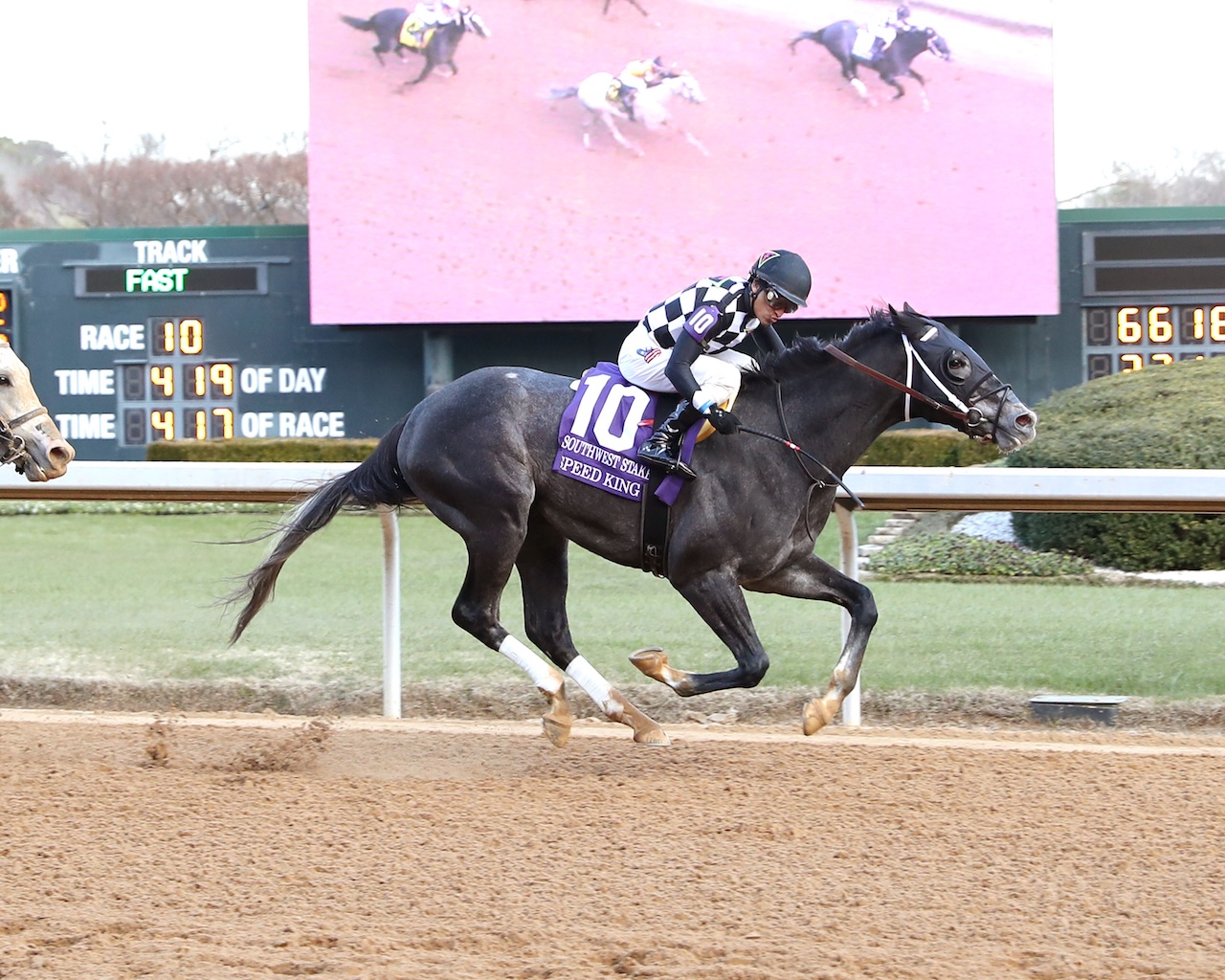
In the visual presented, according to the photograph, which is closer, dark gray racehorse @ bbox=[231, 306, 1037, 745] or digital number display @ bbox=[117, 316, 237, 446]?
dark gray racehorse @ bbox=[231, 306, 1037, 745]

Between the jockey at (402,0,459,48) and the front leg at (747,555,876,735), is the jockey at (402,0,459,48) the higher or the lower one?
the higher one

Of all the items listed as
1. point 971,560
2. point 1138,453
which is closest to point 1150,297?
point 1138,453

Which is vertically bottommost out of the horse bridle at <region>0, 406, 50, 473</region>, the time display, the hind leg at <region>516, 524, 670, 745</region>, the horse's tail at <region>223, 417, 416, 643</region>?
the hind leg at <region>516, 524, 670, 745</region>

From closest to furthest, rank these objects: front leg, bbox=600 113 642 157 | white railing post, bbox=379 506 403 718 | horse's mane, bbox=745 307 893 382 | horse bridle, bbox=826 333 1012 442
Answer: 1. horse bridle, bbox=826 333 1012 442
2. horse's mane, bbox=745 307 893 382
3. white railing post, bbox=379 506 403 718
4. front leg, bbox=600 113 642 157

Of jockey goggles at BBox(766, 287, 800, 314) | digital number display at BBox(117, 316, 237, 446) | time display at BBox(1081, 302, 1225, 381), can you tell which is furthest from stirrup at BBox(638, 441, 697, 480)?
digital number display at BBox(117, 316, 237, 446)

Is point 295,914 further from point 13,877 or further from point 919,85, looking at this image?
point 919,85

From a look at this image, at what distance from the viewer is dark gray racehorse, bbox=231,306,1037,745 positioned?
4.52m

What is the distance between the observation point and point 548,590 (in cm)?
505

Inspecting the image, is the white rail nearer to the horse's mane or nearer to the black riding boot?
the horse's mane

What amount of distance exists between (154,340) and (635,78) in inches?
238

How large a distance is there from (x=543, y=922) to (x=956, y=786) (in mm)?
1640

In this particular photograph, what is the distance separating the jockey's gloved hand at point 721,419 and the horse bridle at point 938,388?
48 centimetres

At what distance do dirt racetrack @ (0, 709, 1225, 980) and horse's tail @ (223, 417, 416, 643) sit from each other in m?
0.53

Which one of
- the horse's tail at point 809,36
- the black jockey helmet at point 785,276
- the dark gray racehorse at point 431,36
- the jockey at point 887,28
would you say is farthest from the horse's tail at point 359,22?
the black jockey helmet at point 785,276
